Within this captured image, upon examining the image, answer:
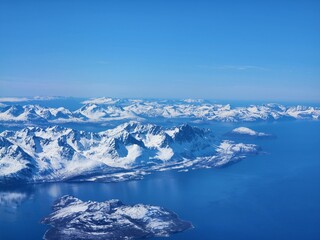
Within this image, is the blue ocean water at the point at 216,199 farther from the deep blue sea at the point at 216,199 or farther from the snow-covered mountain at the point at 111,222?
the snow-covered mountain at the point at 111,222

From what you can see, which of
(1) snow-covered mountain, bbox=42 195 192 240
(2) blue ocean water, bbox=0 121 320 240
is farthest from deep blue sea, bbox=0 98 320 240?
(1) snow-covered mountain, bbox=42 195 192 240

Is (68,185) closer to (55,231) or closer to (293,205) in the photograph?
(55,231)

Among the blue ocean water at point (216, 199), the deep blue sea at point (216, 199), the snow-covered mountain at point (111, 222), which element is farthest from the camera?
the blue ocean water at point (216, 199)

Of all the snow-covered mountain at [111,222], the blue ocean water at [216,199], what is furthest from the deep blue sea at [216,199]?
the snow-covered mountain at [111,222]

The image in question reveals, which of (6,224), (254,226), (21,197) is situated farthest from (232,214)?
(21,197)

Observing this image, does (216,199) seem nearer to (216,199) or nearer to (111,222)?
(216,199)

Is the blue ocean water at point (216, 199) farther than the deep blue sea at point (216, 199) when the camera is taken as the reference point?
Yes

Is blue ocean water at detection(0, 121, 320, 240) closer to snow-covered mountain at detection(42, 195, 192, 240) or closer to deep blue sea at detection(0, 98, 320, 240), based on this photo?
deep blue sea at detection(0, 98, 320, 240)

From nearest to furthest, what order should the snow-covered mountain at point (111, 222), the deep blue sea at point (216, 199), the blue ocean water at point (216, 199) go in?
the snow-covered mountain at point (111, 222)
the deep blue sea at point (216, 199)
the blue ocean water at point (216, 199)
